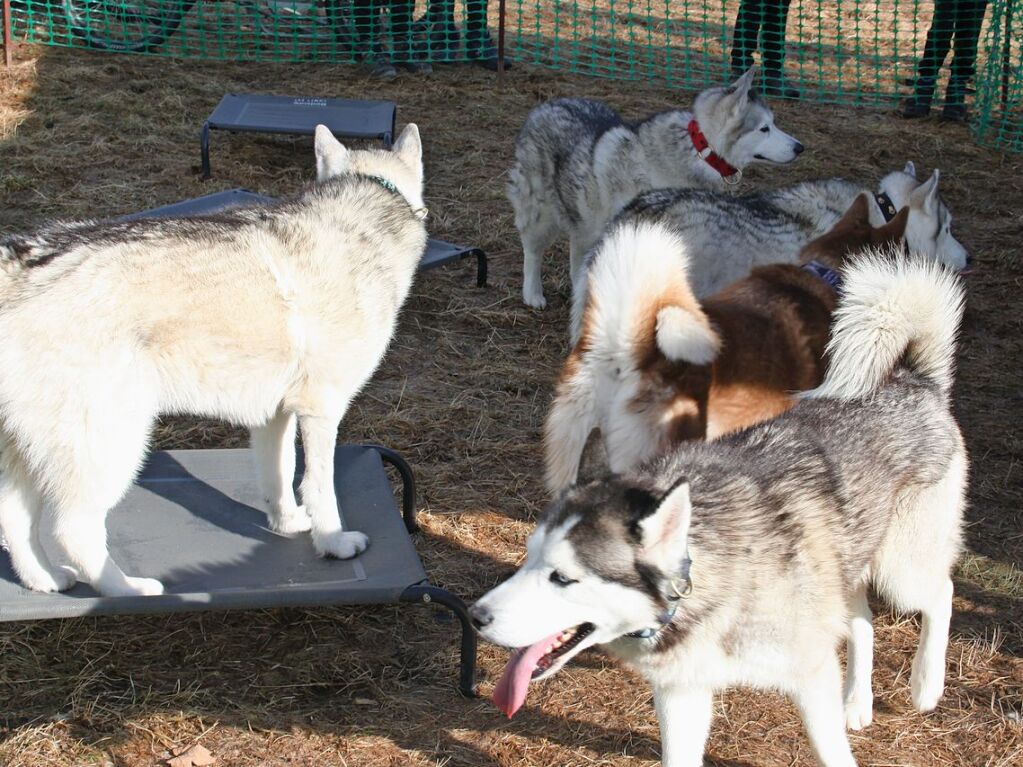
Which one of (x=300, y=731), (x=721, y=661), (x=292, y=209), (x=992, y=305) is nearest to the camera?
(x=721, y=661)

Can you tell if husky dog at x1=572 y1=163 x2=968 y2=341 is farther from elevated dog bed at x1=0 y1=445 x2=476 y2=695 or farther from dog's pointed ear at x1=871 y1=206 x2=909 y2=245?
elevated dog bed at x1=0 y1=445 x2=476 y2=695

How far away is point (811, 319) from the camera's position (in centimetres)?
370

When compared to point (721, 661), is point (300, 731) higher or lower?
lower

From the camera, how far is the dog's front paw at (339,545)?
3635mm

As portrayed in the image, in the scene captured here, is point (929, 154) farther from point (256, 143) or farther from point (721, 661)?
→ point (721, 661)

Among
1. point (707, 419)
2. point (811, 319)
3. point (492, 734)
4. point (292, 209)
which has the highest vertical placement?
point (292, 209)

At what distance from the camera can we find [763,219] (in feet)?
16.1

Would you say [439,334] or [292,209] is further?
[439,334]

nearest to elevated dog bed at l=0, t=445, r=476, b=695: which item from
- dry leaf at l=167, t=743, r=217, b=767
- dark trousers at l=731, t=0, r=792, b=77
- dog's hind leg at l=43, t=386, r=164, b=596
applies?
dog's hind leg at l=43, t=386, r=164, b=596

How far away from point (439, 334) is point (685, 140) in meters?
1.78

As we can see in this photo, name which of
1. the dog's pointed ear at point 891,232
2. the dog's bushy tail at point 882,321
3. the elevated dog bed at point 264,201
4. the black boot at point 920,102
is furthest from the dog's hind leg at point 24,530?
the black boot at point 920,102

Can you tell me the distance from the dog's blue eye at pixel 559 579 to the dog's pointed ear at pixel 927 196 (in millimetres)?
3316

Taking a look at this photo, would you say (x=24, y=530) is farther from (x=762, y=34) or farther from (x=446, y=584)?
(x=762, y=34)

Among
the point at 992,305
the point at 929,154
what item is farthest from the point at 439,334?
the point at 929,154
